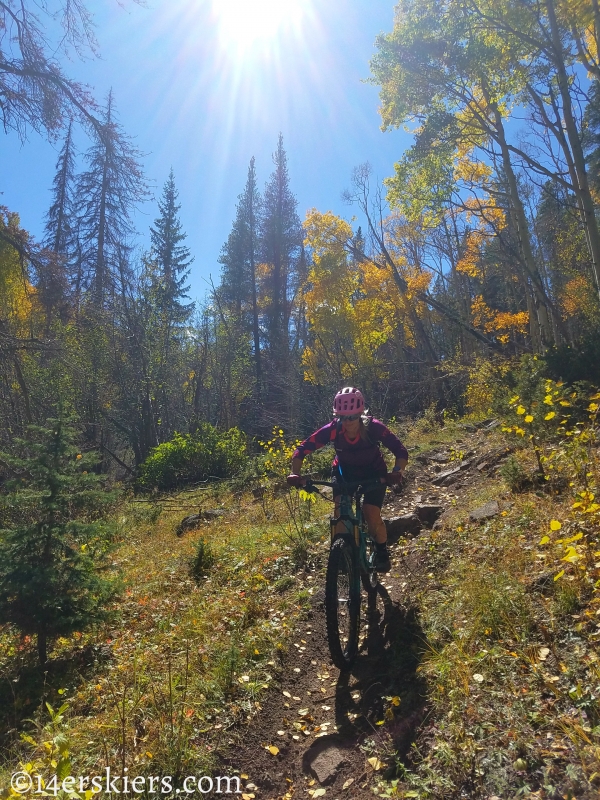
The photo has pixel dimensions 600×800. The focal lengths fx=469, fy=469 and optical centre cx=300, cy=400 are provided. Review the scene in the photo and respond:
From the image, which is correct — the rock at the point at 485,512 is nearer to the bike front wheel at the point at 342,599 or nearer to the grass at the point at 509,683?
the grass at the point at 509,683

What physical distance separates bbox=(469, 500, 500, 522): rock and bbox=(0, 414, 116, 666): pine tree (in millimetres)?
4208

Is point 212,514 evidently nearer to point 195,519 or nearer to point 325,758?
point 195,519

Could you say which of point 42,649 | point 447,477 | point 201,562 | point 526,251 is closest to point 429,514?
point 447,477

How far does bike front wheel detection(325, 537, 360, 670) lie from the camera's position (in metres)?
3.51

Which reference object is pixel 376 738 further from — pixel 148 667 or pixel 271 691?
pixel 148 667

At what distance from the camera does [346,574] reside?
149 inches

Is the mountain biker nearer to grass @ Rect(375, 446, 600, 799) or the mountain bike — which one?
the mountain bike

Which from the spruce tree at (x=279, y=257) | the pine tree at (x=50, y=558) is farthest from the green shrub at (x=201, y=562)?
the spruce tree at (x=279, y=257)

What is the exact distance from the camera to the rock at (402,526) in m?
6.41

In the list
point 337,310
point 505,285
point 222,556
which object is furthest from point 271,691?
point 505,285

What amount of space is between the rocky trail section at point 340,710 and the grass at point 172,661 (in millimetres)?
172

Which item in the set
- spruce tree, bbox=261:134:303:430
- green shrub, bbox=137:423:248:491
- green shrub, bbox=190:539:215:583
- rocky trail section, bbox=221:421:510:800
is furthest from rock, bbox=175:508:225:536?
spruce tree, bbox=261:134:303:430

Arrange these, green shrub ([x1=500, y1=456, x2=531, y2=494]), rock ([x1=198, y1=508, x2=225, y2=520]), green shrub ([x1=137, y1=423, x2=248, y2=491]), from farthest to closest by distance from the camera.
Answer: green shrub ([x1=137, y1=423, x2=248, y2=491]) < rock ([x1=198, y1=508, x2=225, y2=520]) < green shrub ([x1=500, y1=456, x2=531, y2=494])

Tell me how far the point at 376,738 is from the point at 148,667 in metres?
2.07
